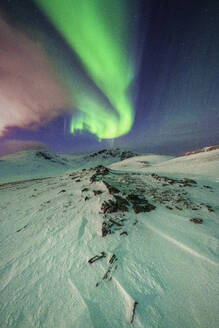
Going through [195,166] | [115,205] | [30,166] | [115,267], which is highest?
[30,166]

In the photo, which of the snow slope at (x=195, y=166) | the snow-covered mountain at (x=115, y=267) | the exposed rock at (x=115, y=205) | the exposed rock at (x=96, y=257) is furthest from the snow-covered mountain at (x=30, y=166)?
the exposed rock at (x=96, y=257)

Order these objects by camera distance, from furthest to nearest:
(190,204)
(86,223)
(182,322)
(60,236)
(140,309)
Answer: (190,204) < (86,223) < (60,236) < (140,309) < (182,322)

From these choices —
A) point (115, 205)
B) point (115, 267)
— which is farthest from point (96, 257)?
point (115, 205)

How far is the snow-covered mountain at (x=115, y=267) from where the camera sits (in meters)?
2.30

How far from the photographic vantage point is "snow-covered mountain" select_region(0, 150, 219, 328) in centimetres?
230

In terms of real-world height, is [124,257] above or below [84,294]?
above

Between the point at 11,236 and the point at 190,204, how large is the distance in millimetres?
8353

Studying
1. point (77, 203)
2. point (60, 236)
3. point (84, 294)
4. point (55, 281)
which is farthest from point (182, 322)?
point (77, 203)

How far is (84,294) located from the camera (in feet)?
8.73

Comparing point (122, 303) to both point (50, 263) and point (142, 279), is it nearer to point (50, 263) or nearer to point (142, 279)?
point (142, 279)

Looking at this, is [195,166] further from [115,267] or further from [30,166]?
[30,166]

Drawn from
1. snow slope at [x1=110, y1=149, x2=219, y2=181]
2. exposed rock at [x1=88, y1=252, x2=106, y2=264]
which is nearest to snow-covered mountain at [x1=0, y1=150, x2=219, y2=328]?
exposed rock at [x1=88, y1=252, x2=106, y2=264]

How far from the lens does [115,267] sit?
319 centimetres

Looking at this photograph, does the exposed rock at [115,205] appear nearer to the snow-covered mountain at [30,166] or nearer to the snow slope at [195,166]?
the snow slope at [195,166]
